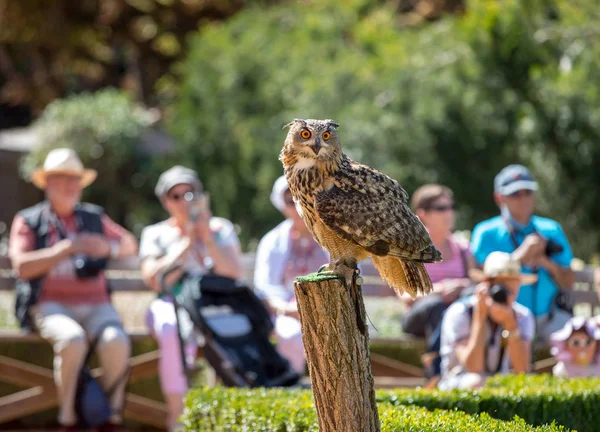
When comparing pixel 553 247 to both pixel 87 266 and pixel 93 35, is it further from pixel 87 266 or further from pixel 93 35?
pixel 93 35

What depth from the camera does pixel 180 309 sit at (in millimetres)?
6379

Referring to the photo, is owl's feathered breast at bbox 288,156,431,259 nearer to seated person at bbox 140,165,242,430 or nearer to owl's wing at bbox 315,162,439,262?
owl's wing at bbox 315,162,439,262

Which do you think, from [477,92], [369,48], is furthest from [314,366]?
[369,48]

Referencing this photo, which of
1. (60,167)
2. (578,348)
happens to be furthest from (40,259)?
(578,348)

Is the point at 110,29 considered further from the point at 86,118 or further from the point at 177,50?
the point at 86,118

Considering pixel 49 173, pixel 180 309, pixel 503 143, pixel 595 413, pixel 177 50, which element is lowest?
pixel 595 413

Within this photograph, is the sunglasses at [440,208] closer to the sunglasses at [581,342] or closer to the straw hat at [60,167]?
the sunglasses at [581,342]

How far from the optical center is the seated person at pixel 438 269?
660cm

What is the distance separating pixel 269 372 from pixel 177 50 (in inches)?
497

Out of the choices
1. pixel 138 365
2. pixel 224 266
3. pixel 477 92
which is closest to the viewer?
pixel 224 266

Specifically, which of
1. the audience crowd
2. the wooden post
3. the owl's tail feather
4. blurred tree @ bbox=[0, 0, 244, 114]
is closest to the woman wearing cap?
the audience crowd

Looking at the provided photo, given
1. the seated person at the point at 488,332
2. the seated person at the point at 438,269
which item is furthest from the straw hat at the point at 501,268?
the seated person at the point at 438,269

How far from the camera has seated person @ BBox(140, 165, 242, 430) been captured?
6.30 meters

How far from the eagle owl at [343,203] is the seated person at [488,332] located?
1.70 m
